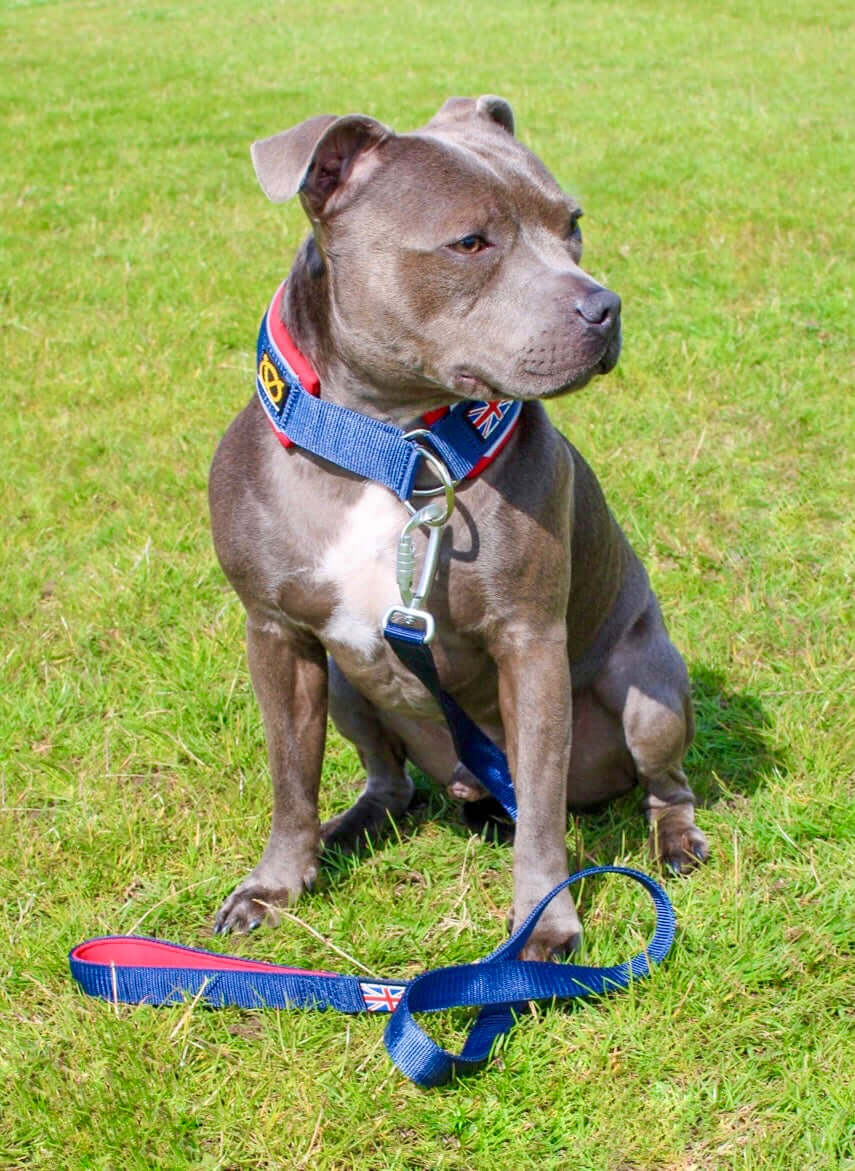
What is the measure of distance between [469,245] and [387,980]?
4.66 feet

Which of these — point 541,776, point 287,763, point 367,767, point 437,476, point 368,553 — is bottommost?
point 367,767

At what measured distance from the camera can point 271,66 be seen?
1284cm

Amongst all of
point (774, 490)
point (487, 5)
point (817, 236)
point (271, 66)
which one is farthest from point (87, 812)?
point (487, 5)

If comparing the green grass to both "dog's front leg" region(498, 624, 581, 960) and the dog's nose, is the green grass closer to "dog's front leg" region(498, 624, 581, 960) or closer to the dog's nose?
"dog's front leg" region(498, 624, 581, 960)

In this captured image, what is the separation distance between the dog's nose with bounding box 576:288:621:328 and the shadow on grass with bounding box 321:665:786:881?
127cm

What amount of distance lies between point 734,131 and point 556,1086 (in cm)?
822

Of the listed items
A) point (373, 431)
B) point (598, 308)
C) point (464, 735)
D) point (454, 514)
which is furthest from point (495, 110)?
point (464, 735)

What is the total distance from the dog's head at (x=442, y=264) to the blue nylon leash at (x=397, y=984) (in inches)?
40.4

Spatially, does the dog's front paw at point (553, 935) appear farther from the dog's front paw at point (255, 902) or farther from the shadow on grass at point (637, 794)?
the dog's front paw at point (255, 902)

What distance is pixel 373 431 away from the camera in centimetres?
264

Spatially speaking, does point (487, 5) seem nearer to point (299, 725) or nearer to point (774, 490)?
point (774, 490)

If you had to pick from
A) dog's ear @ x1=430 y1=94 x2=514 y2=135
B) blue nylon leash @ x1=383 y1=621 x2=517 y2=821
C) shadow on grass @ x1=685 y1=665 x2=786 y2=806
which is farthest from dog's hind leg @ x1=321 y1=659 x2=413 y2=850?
dog's ear @ x1=430 y1=94 x2=514 y2=135

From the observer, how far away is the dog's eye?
2.53 meters

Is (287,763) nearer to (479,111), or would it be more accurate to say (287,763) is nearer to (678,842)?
(678,842)
